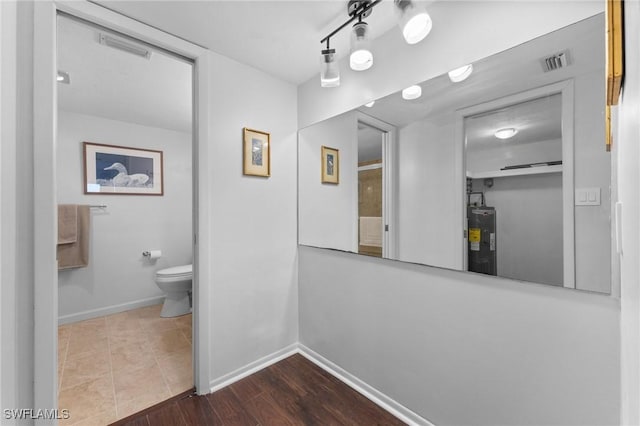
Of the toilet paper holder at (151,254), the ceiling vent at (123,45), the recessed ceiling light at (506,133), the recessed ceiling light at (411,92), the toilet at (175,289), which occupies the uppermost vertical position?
the ceiling vent at (123,45)

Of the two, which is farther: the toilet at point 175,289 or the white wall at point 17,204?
the toilet at point 175,289

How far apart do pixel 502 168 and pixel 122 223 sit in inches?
144

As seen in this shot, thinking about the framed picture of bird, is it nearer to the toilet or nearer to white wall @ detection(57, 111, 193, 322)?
white wall @ detection(57, 111, 193, 322)

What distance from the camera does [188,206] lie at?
3543 millimetres

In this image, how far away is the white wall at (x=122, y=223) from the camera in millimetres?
2752

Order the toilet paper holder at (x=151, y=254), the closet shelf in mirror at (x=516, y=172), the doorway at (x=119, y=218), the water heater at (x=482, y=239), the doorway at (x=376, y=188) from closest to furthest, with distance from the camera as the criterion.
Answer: the closet shelf in mirror at (x=516, y=172)
the water heater at (x=482, y=239)
the doorway at (x=376, y=188)
the doorway at (x=119, y=218)
the toilet paper holder at (x=151, y=254)

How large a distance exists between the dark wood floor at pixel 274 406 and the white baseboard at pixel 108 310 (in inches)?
76.3

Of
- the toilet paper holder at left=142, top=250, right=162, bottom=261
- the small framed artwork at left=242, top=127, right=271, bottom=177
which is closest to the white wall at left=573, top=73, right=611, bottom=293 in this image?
the small framed artwork at left=242, top=127, right=271, bottom=177

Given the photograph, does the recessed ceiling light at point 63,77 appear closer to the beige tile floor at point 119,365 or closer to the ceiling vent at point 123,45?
the ceiling vent at point 123,45

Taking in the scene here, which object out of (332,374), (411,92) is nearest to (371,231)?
(411,92)

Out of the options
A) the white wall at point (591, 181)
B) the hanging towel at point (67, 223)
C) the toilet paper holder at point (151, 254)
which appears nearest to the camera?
the white wall at point (591, 181)

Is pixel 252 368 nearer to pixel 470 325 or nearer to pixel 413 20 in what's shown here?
pixel 470 325

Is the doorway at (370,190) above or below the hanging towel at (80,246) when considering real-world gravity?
above

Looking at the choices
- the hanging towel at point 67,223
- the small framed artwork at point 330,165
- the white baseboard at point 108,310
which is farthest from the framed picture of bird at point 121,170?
the small framed artwork at point 330,165
